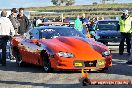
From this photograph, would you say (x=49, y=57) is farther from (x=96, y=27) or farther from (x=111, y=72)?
(x=96, y=27)

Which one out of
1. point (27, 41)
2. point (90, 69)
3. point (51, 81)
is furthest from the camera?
point (27, 41)

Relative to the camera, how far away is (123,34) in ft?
64.3

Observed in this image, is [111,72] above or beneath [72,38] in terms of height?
beneath

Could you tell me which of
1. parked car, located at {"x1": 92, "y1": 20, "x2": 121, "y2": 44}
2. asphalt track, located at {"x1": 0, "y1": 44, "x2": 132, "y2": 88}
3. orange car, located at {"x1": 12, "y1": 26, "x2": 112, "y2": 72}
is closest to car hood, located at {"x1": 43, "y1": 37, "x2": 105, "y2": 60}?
orange car, located at {"x1": 12, "y1": 26, "x2": 112, "y2": 72}

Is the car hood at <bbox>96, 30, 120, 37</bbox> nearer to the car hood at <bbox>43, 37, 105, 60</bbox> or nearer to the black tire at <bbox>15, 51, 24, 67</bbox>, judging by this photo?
the black tire at <bbox>15, 51, 24, 67</bbox>

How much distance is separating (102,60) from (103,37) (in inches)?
397

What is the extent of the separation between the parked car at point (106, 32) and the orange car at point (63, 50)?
26.2 ft

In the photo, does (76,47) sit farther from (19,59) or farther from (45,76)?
(19,59)

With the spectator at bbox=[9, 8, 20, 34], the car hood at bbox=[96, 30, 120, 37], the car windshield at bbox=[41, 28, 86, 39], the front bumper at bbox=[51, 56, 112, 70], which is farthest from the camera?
the car hood at bbox=[96, 30, 120, 37]

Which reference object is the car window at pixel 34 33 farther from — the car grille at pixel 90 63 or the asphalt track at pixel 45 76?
the car grille at pixel 90 63

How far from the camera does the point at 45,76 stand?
12641 mm

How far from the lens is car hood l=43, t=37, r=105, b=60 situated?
13016 mm

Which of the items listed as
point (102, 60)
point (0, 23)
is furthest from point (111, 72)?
point (0, 23)

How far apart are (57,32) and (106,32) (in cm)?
895
